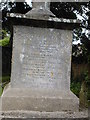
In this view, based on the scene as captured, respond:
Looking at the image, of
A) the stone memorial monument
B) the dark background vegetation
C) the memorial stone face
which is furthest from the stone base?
the dark background vegetation

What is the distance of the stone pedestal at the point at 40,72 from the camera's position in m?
6.69

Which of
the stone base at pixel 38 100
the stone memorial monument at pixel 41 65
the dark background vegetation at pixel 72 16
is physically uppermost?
the stone memorial monument at pixel 41 65

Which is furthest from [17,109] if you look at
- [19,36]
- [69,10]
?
[69,10]

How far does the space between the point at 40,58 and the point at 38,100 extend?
43.1 inches

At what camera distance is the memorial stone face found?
688cm

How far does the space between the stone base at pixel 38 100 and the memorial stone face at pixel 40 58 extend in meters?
0.18

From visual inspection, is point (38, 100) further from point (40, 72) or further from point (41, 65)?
point (41, 65)

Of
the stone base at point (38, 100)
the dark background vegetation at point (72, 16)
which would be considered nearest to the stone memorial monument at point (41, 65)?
the stone base at point (38, 100)

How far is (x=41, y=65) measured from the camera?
6.95 meters

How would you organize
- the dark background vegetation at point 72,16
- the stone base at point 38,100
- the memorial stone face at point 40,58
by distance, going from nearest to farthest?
the stone base at point 38,100 < the memorial stone face at point 40,58 < the dark background vegetation at point 72,16

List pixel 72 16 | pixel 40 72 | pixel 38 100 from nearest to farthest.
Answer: pixel 38 100 < pixel 40 72 < pixel 72 16

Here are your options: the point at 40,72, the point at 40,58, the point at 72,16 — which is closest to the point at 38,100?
the point at 40,72

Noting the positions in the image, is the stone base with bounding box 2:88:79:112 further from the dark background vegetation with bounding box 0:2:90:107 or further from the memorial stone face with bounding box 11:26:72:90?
the dark background vegetation with bounding box 0:2:90:107

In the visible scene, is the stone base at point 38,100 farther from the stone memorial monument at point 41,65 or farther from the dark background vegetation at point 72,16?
the dark background vegetation at point 72,16
